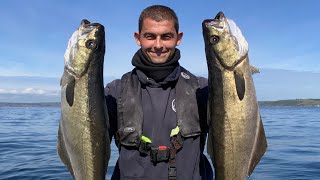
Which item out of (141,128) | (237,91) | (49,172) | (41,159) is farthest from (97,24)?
(41,159)

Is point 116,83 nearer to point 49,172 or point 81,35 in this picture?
point 81,35

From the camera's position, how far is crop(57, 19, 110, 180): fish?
16.3 ft

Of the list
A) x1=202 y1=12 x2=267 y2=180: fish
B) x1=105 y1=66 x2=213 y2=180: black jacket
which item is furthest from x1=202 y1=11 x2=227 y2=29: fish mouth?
x1=105 y1=66 x2=213 y2=180: black jacket

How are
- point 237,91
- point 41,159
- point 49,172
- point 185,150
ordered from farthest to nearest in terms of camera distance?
point 41,159, point 49,172, point 185,150, point 237,91

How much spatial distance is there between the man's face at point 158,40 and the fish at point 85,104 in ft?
2.03

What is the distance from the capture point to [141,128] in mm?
5367

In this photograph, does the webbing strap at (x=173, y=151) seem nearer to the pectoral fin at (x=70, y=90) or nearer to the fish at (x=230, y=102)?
the fish at (x=230, y=102)

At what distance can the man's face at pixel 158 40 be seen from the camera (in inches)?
210

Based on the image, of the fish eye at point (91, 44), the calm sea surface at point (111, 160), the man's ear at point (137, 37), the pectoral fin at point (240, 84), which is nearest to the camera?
the pectoral fin at point (240, 84)

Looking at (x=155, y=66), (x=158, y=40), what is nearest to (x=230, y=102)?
(x=155, y=66)

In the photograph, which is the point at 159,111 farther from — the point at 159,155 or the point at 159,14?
the point at 159,14

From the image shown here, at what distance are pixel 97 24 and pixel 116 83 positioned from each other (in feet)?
3.40

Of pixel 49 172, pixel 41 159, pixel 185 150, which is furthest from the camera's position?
pixel 41 159

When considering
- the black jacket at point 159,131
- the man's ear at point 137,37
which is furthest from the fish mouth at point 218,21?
the man's ear at point 137,37
